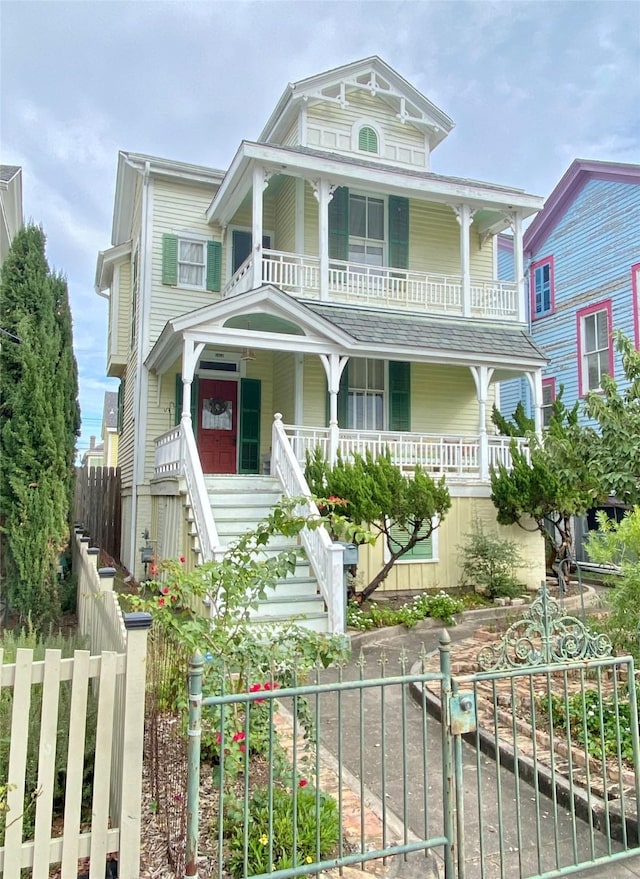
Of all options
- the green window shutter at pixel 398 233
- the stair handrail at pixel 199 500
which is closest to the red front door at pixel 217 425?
the stair handrail at pixel 199 500

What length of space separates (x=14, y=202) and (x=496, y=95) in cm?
1134

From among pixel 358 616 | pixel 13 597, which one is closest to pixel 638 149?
pixel 358 616

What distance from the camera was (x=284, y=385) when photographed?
1291 cm

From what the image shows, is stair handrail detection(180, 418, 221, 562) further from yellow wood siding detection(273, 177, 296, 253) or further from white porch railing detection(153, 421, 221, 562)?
yellow wood siding detection(273, 177, 296, 253)

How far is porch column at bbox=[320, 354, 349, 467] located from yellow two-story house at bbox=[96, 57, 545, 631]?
40 mm

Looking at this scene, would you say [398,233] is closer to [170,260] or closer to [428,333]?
[428,333]

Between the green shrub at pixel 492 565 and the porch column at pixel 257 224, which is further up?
the porch column at pixel 257 224

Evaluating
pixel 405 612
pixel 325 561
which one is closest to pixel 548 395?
pixel 405 612

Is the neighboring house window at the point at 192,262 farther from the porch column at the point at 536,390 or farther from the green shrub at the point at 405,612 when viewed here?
the green shrub at the point at 405,612

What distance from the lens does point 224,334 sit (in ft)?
32.8

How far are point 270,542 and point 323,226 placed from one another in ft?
21.1

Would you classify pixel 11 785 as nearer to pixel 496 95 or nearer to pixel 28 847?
pixel 28 847

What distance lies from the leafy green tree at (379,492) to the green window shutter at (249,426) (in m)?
3.82

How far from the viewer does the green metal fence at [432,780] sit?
279 centimetres
